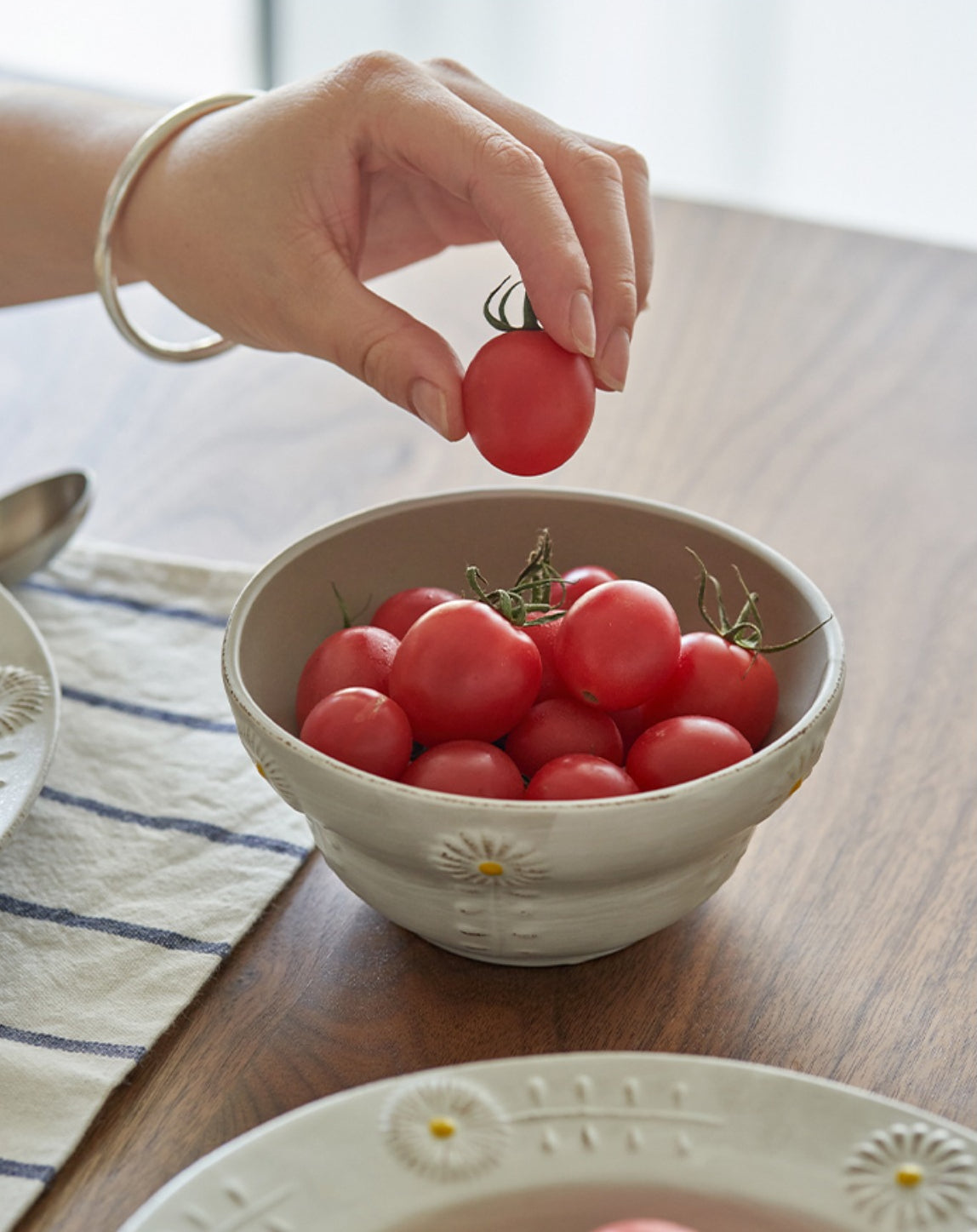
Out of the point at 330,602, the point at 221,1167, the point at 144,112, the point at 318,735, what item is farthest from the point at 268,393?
the point at 221,1167

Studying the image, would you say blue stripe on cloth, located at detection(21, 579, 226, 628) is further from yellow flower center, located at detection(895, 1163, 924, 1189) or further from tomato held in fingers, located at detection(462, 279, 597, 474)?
yellow flower center, located at detection(895, 1163, 924, 1189)

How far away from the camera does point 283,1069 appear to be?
1.82 ft

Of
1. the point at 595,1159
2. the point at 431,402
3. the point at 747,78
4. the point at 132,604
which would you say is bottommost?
the point at 747,78

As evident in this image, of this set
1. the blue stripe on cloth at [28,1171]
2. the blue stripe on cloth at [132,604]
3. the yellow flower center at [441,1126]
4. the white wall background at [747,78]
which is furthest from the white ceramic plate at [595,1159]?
the white wall background at [747,78]

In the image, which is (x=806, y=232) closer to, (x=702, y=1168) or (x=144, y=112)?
(x=144, y=112)

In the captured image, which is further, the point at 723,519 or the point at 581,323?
the point at 723,519

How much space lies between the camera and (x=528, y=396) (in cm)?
65

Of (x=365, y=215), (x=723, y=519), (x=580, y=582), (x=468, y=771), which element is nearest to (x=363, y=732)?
(x=468, y=771)

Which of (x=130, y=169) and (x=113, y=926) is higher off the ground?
(x=130, y=169)

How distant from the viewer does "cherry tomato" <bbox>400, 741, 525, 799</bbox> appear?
0.54 meters

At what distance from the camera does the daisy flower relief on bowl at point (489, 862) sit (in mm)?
504

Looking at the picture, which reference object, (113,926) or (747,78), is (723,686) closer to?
(113,926)

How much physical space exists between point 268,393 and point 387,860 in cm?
72

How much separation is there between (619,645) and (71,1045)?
0.94 ft
